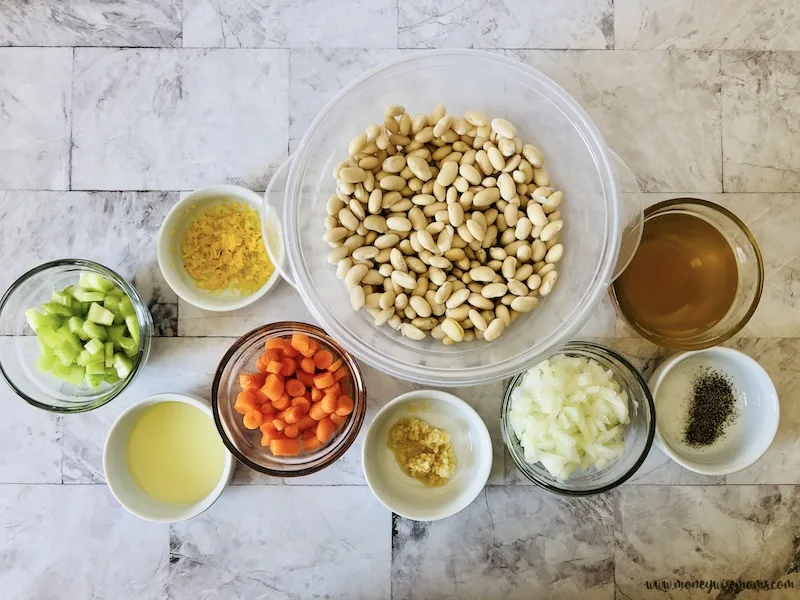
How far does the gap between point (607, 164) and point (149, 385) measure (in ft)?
2.91

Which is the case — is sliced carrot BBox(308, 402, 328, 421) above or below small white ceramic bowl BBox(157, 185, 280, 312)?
below

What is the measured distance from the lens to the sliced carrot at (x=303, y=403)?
100 centimetres

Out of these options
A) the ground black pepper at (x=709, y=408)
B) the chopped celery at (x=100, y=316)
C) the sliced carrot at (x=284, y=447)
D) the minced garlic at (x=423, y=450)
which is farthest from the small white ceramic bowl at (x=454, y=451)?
the chopped celery at (x=100, y=316)

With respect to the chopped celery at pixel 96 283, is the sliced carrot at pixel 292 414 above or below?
below

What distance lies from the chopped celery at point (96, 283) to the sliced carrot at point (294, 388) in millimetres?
362

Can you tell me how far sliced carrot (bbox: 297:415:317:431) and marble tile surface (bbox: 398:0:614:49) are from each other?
27.9 inches

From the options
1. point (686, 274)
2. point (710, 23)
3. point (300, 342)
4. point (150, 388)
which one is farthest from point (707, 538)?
point (150, 388)

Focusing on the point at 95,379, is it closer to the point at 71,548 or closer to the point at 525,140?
the point at 71,548

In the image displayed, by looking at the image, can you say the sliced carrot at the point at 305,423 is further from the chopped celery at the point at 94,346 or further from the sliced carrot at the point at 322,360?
the chopped celery at the point at 94,346

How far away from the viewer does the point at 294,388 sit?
1.01 meters

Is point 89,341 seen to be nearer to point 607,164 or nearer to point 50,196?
point 50,196

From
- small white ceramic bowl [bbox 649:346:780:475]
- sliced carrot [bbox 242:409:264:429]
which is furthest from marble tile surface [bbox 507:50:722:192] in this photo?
sliced carrot [bbox 242:409:264:429]

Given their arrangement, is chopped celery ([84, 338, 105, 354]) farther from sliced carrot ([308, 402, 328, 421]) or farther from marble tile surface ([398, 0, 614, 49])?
marble tile surface ([398, 0, 614, 49])

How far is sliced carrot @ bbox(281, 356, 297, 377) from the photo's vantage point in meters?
1.01
